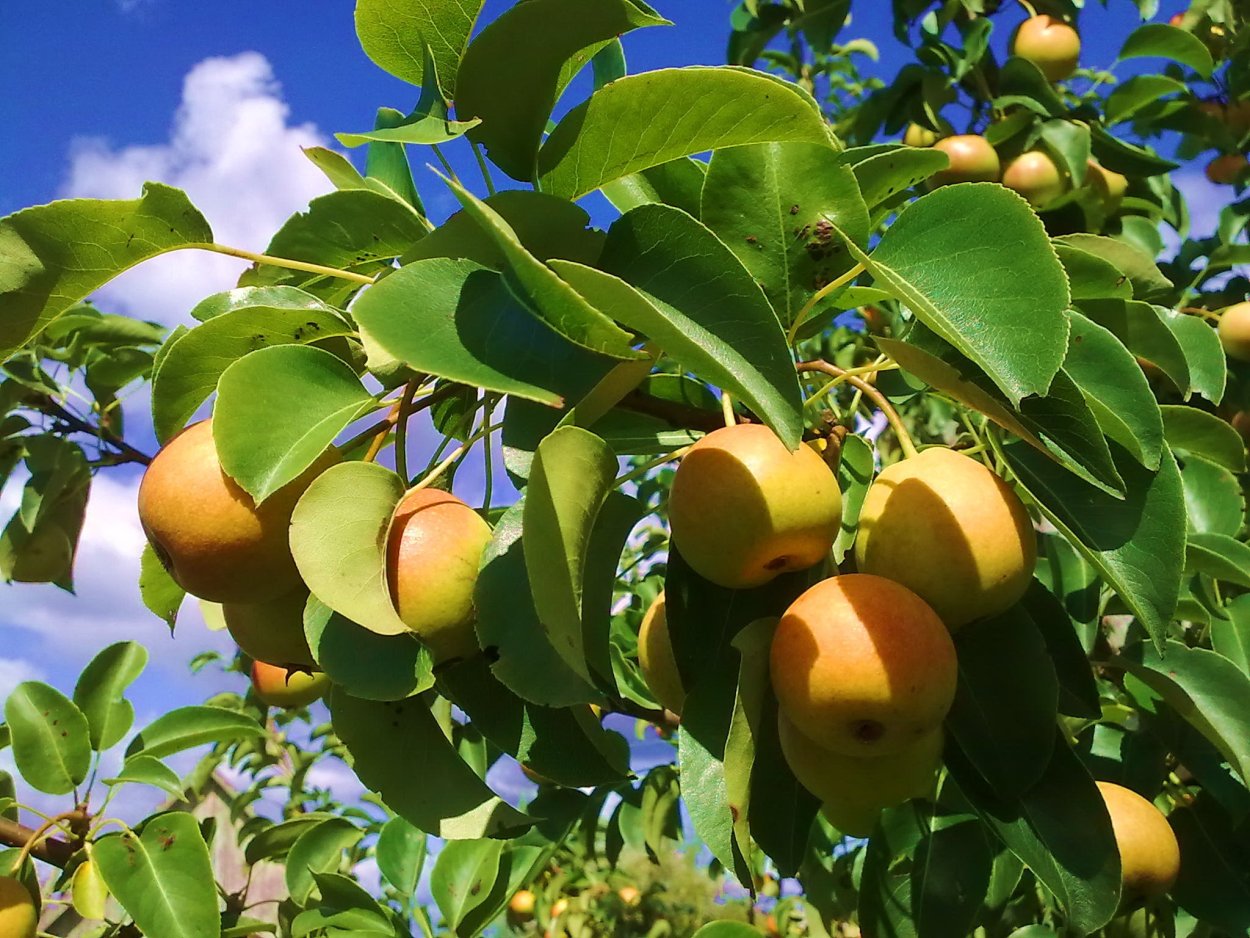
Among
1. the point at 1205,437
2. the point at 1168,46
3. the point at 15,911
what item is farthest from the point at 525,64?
the point at 1168,46

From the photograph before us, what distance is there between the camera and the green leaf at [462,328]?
2.46 ft

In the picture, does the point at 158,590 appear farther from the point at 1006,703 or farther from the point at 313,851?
the point at 313,851

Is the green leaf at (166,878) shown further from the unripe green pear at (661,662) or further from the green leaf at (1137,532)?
the green leaf at (1137,532)

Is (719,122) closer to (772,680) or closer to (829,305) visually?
(829,305)

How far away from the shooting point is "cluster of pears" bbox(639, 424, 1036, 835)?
2.84ft

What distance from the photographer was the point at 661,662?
1110 mm

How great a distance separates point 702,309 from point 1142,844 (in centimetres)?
119

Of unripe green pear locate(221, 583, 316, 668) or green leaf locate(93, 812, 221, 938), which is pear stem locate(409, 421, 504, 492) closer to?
unripe green pear locate(221, 583, 316, 668)

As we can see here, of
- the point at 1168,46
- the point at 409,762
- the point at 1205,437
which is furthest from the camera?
the point at 1168,46

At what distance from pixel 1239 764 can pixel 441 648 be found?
106cm

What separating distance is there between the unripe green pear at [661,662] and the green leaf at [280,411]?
1.31 feet

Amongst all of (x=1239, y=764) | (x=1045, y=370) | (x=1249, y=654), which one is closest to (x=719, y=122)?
(x=1045, y=370)

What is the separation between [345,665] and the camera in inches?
34.4

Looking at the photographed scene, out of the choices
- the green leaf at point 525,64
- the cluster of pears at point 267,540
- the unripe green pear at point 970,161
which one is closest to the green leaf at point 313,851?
the cluster of pears at point 267,540
